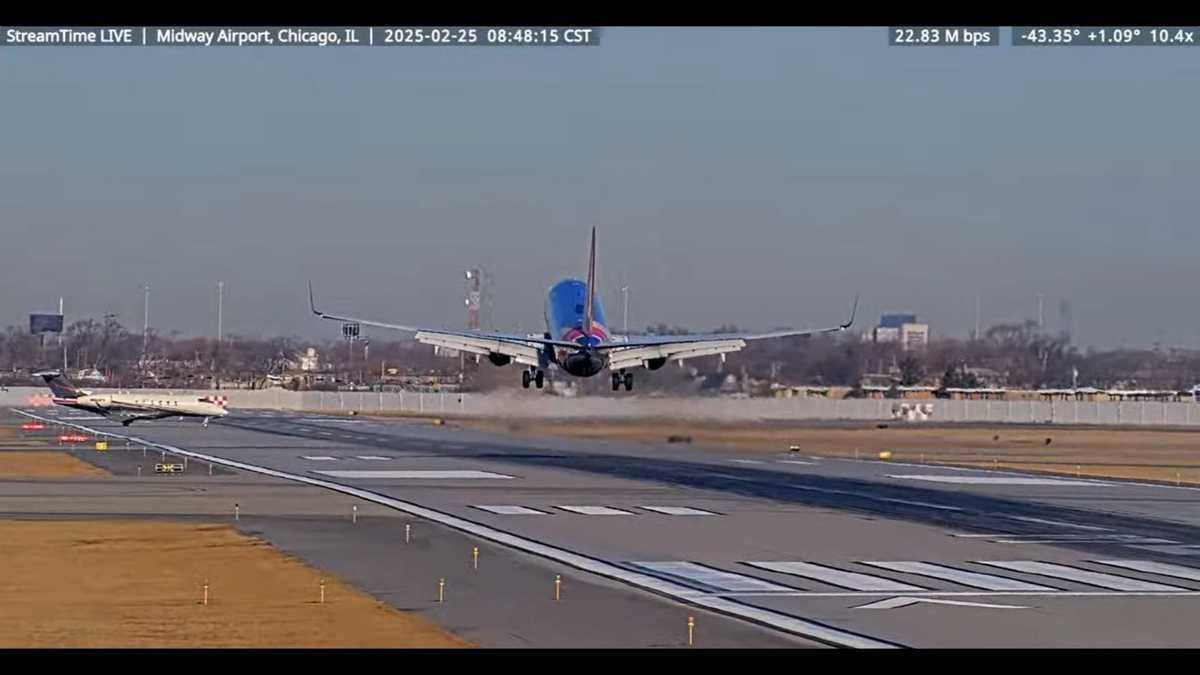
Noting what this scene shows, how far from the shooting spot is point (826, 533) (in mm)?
40781

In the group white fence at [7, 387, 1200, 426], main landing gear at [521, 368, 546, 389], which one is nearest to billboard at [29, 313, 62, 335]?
white fence at [7, 387, 1200, 426]

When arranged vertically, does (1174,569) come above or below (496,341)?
below

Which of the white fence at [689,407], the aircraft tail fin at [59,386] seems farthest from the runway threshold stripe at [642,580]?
the aircraft tail fin at [59,386]

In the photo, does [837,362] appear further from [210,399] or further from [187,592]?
[187,592]

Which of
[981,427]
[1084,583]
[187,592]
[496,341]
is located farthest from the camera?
[981,427]

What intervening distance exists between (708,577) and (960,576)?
194 inches

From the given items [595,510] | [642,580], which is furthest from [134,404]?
[642,580]

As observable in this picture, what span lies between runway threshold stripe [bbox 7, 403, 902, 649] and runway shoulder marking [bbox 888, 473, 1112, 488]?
23.3m

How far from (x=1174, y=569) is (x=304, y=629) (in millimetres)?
18944

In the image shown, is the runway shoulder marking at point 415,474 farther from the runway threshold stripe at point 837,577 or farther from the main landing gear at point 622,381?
the runway threshold stripe at point 837,577

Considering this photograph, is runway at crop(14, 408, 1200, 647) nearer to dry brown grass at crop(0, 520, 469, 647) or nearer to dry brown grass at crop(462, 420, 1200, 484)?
dry brown grass at crop(462, 420, 1200, 484)
